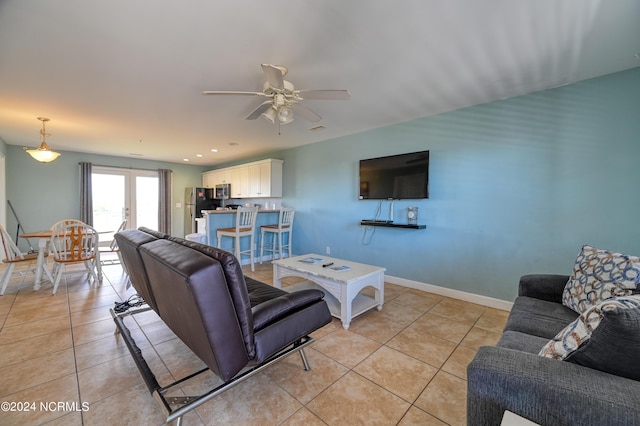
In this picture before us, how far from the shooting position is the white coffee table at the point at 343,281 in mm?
2354

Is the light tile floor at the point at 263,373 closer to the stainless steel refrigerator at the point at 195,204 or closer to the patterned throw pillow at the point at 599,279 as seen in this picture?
the patterned throw pillow at the point at 599,279

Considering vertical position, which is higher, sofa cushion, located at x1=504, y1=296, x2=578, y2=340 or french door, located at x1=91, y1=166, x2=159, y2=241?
french door, located at x1=91, y1=166, x2=159, y2=241

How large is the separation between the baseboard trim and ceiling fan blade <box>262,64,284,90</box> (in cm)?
300

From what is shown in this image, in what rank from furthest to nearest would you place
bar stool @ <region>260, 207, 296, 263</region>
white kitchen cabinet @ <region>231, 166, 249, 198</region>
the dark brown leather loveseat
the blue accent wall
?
1. white kitchen cabinet @ <region>231, 166, 249, 198</region>
2. bar stool @ <region>260, 207, 296, 263</region>
3. the blue accent wall
4. the dark brown leather loveseat

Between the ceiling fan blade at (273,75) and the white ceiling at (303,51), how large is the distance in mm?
266

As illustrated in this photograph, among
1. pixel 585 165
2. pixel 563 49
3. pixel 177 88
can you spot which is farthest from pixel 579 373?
pixel 177 88

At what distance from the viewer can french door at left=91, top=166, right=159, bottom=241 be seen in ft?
19.7

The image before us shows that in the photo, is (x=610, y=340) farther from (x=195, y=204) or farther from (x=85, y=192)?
(x=85, y=192)

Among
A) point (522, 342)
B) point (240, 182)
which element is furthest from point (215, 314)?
A: point (240, 182)

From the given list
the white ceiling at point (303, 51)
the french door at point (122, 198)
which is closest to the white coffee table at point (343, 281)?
the white ceiling at point (303, 51)

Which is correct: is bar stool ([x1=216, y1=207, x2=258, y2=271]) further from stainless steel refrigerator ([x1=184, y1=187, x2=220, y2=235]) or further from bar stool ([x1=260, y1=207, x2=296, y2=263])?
stainless steel refrigerator ([x1=184, y1=187, x2=220, y2=235])

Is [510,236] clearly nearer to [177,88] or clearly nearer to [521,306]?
[521,306]

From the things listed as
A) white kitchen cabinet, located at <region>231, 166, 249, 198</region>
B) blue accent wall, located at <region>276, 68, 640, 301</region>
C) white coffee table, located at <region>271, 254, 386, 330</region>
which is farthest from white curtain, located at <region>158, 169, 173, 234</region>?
blue accent wall, located at <region>276, 68, 640, 301</region>

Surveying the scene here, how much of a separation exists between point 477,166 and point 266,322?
291cm
